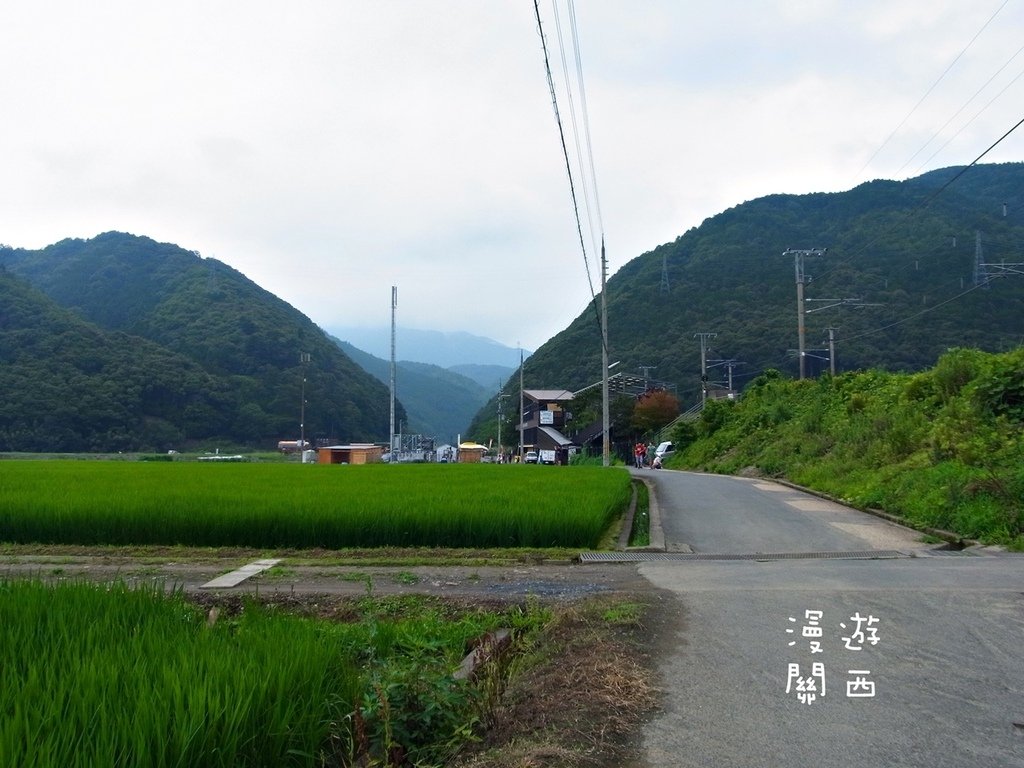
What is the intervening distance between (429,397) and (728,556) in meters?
133

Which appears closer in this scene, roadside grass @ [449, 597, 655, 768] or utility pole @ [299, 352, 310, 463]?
roadside grass @ [449, 597, 655, 768]

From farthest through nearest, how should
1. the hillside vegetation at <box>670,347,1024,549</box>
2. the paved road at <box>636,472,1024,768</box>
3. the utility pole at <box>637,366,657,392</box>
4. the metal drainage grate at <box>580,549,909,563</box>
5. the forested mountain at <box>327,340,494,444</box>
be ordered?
the forested mountain at <box>327,340,494,444</box>
the utility pole at <box>637,366,657,392</box>
the hillside vegetation at <box>670,347,1024,549</box>
the metal drainage grate at <box>580,549,909,563</box>
the paved road at <box>636,472,1024,768</box>

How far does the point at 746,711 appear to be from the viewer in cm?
353

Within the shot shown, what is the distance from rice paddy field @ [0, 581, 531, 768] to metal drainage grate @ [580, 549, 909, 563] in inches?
179

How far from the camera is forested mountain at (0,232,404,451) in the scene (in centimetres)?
4544

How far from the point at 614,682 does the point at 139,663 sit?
2.13m

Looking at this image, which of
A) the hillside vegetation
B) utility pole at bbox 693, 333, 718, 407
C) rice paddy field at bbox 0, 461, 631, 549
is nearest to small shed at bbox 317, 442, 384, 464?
utility pole at bbox 693, 333, 718, 407

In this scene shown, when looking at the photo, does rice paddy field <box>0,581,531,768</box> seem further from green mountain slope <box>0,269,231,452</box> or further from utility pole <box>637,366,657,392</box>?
utility pole <box>637,366,657,392</box>

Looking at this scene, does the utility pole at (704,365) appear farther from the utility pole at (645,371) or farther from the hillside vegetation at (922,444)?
the hillside vegetation at (922,444)

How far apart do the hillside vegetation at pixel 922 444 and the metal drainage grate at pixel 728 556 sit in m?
1.64

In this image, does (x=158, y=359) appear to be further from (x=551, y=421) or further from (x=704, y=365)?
(x=704, y=365)

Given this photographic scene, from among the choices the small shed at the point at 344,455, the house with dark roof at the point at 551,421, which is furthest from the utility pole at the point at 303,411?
the house with dark roof at the point at 551,421

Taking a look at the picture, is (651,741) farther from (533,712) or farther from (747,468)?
(747,468)

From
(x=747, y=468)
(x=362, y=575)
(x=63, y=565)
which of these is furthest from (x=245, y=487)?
(x=747, y=468)
